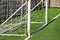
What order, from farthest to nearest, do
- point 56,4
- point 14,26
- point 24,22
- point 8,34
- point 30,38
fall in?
point 56,4 → point 24,22 → point 14,26 → point 8,34 → point 30,38

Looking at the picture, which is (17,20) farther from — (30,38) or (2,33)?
(30,38)

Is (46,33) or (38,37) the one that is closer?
(38,37)

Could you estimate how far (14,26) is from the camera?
7.65 meters

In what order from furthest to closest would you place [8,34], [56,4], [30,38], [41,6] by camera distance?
[56,4]
[41,6]
[8,34]
[30,38]

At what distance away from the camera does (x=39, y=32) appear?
6.83 meters

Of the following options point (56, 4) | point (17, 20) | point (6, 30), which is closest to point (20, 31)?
point (6, 30)

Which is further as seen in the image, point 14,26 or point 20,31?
point 14,26

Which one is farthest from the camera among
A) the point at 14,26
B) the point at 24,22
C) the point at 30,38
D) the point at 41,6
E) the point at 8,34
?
the point at 41,6

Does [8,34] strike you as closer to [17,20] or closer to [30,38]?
[30,38]

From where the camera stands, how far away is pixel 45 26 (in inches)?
299

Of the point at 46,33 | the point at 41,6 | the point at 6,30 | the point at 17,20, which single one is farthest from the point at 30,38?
the point at 41,6

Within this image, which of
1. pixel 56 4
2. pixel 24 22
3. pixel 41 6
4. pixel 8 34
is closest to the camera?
pixel 8 34

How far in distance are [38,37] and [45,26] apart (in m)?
1.37

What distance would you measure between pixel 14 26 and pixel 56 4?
6.94 metres
